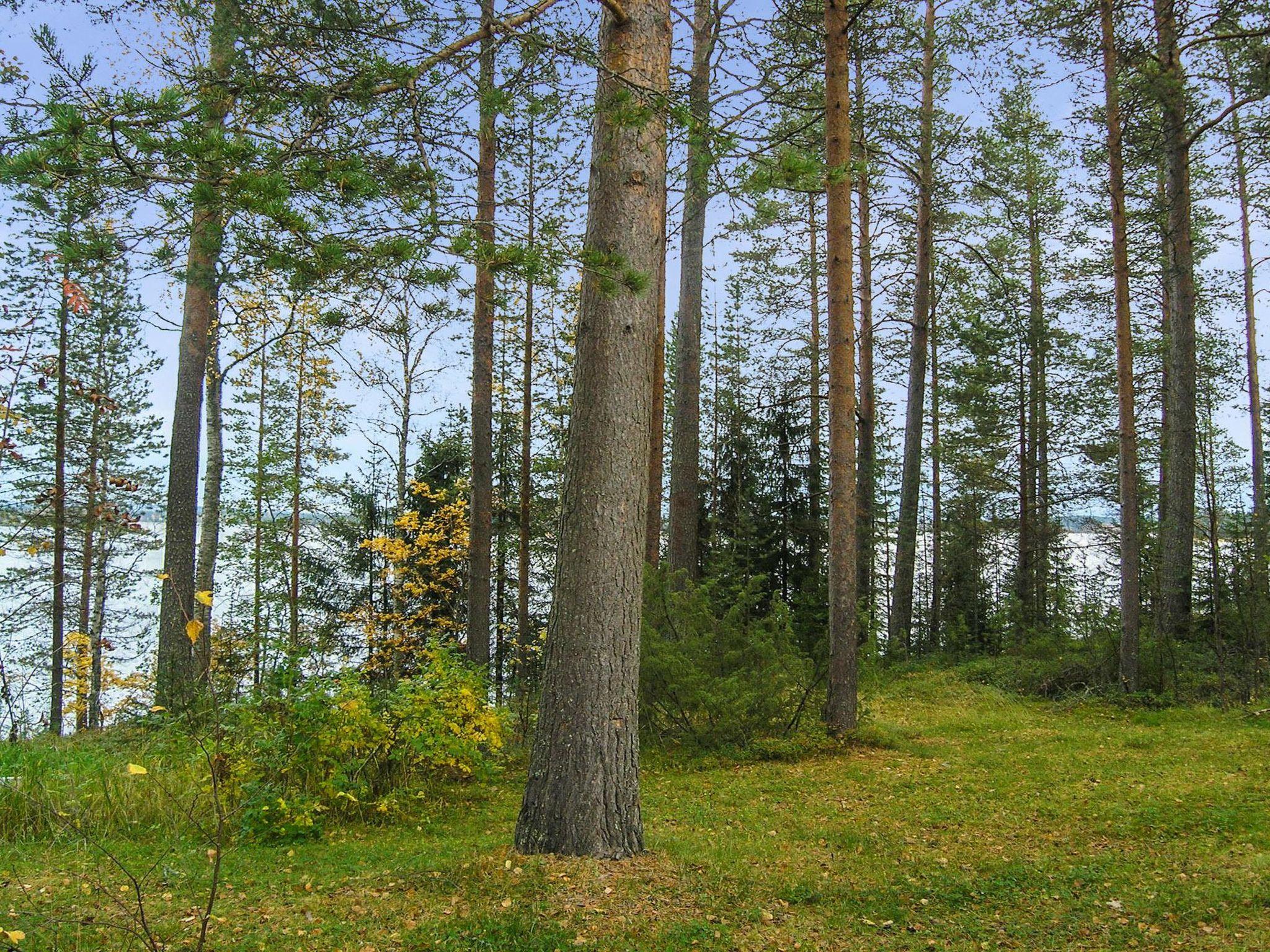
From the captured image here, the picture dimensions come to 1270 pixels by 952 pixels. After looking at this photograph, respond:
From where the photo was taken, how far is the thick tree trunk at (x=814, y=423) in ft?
44.6

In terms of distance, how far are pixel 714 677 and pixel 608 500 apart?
3687 mm

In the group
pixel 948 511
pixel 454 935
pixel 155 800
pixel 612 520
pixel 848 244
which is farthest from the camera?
pixel 948 511

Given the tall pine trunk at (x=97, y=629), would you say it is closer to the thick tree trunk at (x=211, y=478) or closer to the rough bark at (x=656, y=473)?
the thick tree trunk at (x=211, y=478)

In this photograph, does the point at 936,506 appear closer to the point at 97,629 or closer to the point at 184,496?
the point at 184,496

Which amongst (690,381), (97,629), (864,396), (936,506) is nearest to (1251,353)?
(936,506)

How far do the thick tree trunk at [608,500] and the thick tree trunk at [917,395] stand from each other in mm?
10754

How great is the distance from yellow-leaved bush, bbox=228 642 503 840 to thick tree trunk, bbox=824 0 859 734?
3506 millimetres

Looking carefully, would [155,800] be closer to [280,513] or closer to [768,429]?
[768,429]

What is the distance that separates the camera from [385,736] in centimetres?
558

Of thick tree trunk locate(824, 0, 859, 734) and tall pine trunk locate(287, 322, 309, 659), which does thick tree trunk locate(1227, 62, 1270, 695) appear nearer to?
thick tree trunk locate(824, 0, 859, 734)

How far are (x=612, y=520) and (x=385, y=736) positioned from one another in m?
2.49

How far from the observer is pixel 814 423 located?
48.3 ft

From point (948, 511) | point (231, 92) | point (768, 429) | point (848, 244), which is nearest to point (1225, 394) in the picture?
point (948, 511)

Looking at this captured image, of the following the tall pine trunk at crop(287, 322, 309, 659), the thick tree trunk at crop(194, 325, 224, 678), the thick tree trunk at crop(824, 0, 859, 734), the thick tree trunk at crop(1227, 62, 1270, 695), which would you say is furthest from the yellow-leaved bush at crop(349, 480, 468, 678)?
the thick tree trunk at crop(1227, 62, 1270, 695)
